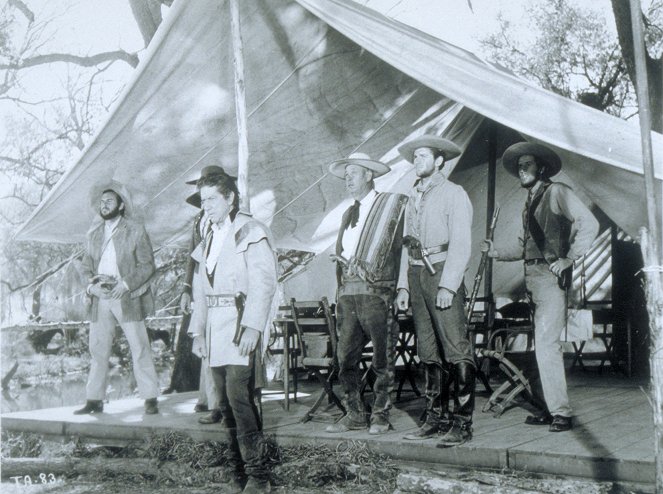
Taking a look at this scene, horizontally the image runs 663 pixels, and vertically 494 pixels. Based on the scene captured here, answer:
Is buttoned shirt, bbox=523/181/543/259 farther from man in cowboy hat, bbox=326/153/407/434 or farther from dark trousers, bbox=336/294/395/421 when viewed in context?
dark trousers, bbox=336/294/395/421

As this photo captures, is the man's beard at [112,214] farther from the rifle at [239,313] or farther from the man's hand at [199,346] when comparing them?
the rifle at [239,313]

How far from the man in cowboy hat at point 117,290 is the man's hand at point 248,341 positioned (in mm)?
2203

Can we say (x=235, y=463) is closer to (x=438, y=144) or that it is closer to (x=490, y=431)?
(x=490, y=431)

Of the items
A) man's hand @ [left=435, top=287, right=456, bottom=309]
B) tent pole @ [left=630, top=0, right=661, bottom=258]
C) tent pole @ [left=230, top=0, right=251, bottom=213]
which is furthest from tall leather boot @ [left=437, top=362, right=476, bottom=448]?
tent pole @ [left=230, top=0, right=251, bottom=213]

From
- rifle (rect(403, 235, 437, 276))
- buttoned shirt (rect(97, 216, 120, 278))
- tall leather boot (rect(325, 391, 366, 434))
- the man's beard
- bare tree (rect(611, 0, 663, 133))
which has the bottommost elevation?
tall leather boot (rect(325, 391, 366, 434))

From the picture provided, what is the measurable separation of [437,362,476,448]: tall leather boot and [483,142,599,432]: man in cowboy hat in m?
0.49

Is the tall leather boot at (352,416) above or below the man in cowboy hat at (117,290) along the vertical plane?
below

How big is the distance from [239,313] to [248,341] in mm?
187

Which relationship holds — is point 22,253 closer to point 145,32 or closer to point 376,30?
point 145,32

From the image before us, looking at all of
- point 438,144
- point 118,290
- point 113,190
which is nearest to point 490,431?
point 438,144

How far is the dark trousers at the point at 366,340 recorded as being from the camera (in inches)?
166

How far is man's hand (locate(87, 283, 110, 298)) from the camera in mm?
5363

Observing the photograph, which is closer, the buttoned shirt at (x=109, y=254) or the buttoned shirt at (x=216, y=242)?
the buttoned shirt at (x=216, y=242)

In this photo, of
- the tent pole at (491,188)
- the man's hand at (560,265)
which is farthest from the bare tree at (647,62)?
the man's hand at (560,265)
